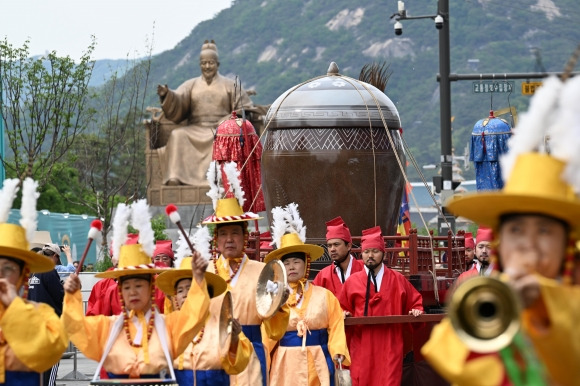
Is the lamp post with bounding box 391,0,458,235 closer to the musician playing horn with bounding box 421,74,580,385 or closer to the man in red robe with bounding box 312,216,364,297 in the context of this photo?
the man in red robe with bounding box 312,216,364,297

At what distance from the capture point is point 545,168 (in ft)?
15.9

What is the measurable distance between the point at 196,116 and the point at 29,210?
82.9 ft

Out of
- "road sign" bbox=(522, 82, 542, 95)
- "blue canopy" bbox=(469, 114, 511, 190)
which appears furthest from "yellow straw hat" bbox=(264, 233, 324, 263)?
"road sign" bbox=(522, 82, 542, 95)

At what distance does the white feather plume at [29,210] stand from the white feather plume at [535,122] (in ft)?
10.5

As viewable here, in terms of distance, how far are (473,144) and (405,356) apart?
7.72 metres

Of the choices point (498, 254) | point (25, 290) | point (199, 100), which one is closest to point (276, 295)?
point (25, 290)

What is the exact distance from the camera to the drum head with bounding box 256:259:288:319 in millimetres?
9706

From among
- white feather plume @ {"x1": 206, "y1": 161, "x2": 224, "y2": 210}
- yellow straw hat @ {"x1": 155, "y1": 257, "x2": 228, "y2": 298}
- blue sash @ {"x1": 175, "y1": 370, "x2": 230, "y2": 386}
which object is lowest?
blue sash @ {"x1": 175, "y1": 370, "x2": 230, "y2": 386}

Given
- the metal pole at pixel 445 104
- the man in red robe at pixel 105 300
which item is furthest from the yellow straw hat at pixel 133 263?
the metal pole at pixel 445 104

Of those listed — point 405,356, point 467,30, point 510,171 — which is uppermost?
point 467,30

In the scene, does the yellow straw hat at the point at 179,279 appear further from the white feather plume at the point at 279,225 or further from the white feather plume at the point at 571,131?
the white feather plume at the point at 571,131

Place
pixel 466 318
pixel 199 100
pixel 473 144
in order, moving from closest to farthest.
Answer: pixel 466 318 → pixel 473 144 → pixel 199 100

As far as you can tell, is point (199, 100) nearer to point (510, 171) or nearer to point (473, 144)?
point (473, 144)

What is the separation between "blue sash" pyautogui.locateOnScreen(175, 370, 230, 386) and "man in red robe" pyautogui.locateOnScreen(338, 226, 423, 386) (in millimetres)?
3421
